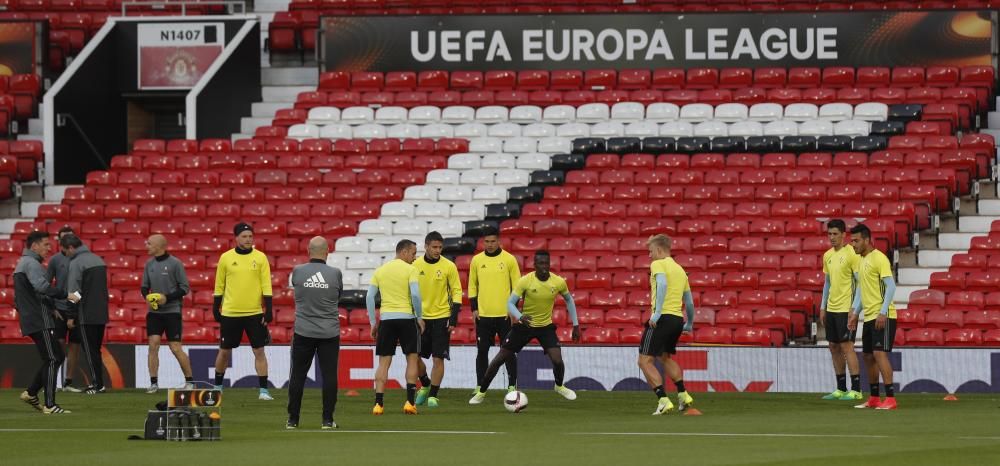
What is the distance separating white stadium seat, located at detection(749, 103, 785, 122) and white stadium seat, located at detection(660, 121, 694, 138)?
1.15 metres

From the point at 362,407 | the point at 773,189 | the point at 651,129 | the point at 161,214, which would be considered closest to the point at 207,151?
the point at 161,214

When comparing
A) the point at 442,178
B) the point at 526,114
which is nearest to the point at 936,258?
the point at 526,114

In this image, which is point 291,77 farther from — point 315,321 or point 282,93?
point 315,321

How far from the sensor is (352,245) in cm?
2841

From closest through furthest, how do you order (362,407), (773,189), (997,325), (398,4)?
(362,407)
(997,325)
(773,189)
(398,4)

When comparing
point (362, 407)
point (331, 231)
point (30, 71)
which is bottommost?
point (362, 407)

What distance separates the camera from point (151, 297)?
21.2 meters

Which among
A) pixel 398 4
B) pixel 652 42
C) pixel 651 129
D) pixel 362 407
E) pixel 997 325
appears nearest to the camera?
pixel 362 407

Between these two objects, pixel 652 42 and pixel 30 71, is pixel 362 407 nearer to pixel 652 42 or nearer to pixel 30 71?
pixel 652 42

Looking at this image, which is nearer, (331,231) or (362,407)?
(362,407)

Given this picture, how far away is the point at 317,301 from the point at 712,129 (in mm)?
15361

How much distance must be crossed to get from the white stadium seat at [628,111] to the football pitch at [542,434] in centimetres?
1109

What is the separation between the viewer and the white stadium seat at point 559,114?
104ft

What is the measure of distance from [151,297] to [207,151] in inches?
436
